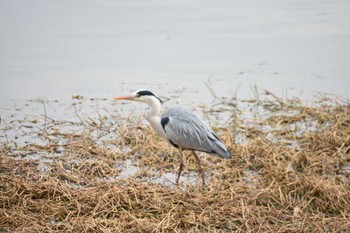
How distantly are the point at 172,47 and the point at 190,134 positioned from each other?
216 inches

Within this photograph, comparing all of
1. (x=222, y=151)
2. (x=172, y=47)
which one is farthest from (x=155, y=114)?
(x=172, y=47)

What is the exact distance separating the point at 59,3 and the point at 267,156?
8599 millimetres

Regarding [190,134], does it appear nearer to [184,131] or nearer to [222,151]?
[184,131]

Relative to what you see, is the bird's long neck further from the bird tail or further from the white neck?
the bird tail

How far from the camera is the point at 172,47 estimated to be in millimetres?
12531

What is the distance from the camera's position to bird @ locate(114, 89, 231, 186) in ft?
23.6

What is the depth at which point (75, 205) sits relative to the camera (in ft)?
21.5

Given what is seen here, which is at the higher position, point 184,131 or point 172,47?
point 184,131

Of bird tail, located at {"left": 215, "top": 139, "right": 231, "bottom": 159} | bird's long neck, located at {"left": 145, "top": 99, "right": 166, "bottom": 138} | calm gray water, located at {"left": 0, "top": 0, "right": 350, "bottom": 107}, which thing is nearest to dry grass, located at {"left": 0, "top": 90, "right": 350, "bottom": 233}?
bird tail, located at {"left": 215, "top": 139, "right": 231, "bottom": 159}

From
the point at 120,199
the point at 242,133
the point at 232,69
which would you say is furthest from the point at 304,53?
the point at 120,199

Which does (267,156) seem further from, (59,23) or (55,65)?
(59,23)

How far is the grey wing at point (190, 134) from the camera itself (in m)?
7.18

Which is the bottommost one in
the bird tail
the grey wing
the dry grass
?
the dry grass

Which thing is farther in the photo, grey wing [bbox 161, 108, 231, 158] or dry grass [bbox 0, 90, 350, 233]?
grey wing [bbox 161, 108, 231, 158]
